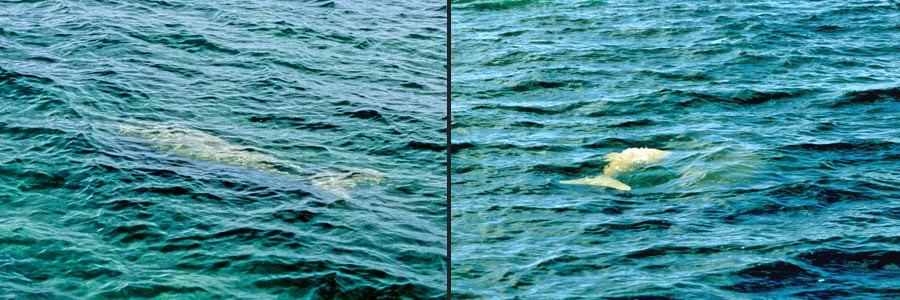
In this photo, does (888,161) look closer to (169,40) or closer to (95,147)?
(95,147)

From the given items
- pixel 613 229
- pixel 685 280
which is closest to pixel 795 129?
pixel 613 229

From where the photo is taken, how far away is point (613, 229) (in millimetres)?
12297

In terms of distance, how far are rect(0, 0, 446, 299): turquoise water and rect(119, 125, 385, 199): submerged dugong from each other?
4 cm

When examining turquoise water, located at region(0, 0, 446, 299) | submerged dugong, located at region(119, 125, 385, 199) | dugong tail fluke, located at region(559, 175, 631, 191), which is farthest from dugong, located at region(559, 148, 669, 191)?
submerged dugong, located at region(119, 125, 385, 199)

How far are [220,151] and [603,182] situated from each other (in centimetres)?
481

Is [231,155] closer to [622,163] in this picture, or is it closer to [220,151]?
[220,151]

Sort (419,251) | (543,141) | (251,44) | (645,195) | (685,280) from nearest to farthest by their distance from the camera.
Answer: (685,280) < (419,251) < (645,195) < (543,141) < (251,44)

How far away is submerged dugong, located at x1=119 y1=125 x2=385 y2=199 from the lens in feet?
46.0

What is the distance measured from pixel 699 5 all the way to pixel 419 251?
11.9 metres

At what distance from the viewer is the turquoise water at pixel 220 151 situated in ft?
37.5

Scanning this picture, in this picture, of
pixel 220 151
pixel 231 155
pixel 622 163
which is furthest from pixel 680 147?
pixel 220 151

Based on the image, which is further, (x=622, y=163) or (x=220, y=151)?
(x=220, y=151)

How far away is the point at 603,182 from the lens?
44.9 feet

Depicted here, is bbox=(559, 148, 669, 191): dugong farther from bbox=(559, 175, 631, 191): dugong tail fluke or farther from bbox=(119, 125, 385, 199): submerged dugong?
bbox=(119, 125, 385, 199): submerged dugong
